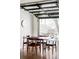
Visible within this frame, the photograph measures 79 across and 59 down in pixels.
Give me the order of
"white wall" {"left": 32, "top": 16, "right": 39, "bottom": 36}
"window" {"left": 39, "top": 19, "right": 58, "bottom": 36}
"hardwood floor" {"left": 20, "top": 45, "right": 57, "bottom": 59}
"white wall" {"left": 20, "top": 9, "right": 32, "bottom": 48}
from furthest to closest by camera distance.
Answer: "white wall" {"left": 32, "top": 16, "right": 39, "bottom": 36}
"window" {"left": 39, "top": 19, "right": 58, "bottom": 36}
"white wall" {"left": 20, "top": 9, "right": 32, "bottom": 48}
"hardwood floor" {"left": 20, "top": 45, "right": 57, "bottom": 59}

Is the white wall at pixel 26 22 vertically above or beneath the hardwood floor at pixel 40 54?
above

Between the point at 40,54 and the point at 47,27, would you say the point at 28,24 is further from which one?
the point at 40,54

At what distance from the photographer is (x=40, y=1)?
599cm

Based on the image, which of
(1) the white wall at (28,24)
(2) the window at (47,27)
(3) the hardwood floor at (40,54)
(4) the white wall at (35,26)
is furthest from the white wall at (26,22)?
(3) the hardwood floor at (40,54)

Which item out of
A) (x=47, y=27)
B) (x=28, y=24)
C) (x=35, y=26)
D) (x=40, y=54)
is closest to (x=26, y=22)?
(x=28, y=24)

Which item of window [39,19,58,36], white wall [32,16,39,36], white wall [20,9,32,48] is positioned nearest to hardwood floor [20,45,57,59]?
white wall [20,9,32,48]

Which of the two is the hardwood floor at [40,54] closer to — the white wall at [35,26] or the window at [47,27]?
the window at [47,27]

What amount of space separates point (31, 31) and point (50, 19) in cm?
156

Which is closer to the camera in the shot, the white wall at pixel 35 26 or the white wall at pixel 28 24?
the white wall at pixel 28 24

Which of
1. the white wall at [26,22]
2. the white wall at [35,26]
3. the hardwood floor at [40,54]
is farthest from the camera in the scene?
Answer: the white wall at [35,26]

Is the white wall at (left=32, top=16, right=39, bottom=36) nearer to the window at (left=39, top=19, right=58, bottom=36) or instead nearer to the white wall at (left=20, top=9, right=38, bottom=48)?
the white wall at (left=20, top=9, right=38, bottom=48)

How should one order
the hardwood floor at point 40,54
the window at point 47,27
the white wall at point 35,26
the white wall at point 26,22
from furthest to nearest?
the white wall at point 35,26 → the window at point 47,27 → the white wall at point 26,22 → the hardwood floor at point 40,54
